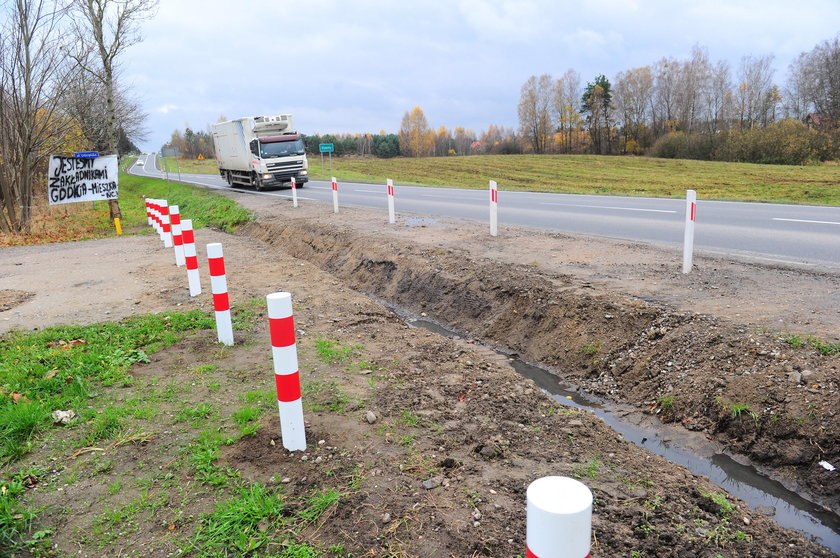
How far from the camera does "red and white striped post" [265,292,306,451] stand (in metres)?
3.44

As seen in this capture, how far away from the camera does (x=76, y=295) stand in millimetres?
7773

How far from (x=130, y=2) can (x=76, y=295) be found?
57.1 ft

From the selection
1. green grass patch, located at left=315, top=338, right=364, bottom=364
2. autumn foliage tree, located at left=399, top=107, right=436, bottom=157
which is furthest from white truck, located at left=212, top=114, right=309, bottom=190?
autumn foliage tree, located at left=399, top=107, right=436, bottom=157

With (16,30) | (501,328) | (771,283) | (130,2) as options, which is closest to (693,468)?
(501,328)

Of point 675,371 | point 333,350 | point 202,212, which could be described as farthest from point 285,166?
point 675,371

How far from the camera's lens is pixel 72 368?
4.79m

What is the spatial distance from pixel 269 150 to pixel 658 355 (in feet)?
77.3

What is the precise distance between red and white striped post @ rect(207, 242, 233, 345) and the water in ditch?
3454 millimetres

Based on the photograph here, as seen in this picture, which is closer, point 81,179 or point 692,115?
point 81,179

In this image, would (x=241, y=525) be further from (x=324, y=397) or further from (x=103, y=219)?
(x=103, y=219)

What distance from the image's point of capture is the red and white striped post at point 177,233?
8.57 meters

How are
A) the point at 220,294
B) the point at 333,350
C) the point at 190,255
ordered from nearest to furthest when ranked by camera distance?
the point at 220,294 → the point at 333,350 → the point at 190,255

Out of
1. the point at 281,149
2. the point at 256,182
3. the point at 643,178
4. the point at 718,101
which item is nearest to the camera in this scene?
the point at 281,149

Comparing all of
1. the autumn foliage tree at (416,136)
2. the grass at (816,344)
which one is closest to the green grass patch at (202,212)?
the grass at (816,344)
